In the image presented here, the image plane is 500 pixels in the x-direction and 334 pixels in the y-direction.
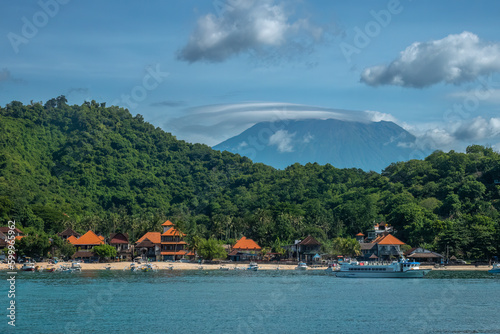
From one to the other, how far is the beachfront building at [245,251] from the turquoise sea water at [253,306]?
38330 mm

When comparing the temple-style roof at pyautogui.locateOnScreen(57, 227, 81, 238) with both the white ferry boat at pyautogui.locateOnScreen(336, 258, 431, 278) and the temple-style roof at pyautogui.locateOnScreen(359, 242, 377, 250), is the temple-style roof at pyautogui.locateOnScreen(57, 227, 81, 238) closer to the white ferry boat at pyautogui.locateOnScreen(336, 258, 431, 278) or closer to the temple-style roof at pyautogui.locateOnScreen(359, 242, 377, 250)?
the temple-style roof at pyautogui.locateOnScreen(359, 242, 377, 250)

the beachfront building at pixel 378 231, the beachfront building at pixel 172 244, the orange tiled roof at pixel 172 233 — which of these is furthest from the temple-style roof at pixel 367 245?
the orange tiled roof at pixel 172 233

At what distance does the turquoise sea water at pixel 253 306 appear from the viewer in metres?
38.7

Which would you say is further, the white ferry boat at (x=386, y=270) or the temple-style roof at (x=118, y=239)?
the temple-style roof at (x=118, y=239)

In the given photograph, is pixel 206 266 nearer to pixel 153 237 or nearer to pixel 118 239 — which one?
pixel 153 237

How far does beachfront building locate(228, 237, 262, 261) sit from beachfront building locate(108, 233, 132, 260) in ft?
66.7

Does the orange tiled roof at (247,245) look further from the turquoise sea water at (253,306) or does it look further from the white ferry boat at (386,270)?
the turquoise sea water at (253,306)

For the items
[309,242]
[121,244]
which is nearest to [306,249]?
[309,242]

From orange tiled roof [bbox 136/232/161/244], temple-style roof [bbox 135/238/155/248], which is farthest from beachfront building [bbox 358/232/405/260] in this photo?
temple-style roof [bbox 135/238/155/248]

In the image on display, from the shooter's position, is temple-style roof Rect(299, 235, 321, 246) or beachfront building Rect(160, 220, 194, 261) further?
beachfront building Rect(160, 220, 194, 261)

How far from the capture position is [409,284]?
68562 millimetres

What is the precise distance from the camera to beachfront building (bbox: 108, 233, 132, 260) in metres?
112

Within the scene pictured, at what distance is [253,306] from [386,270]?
37.1 meters

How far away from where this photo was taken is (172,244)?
11331 centimetres
